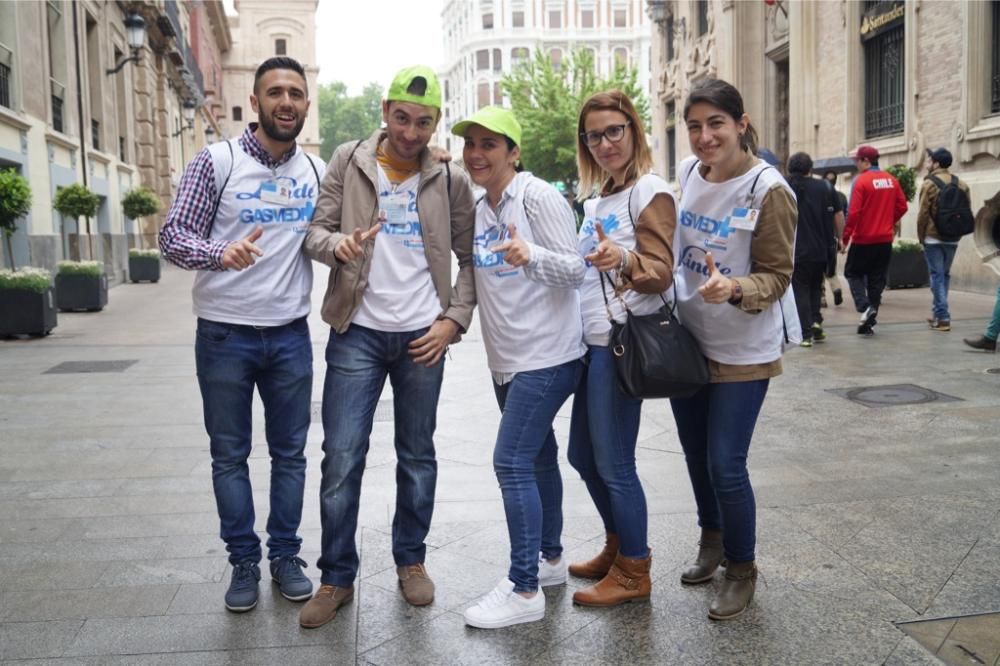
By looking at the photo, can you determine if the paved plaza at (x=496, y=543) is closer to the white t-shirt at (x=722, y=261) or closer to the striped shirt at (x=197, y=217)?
the white t-shirt at (x=722, y=261)

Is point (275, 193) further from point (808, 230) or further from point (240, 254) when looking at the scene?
point (808, 230)

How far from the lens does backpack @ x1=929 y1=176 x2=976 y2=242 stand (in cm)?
1066

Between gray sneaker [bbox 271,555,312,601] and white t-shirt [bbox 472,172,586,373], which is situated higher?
white t-shirt [bbox 472,172,586,373]

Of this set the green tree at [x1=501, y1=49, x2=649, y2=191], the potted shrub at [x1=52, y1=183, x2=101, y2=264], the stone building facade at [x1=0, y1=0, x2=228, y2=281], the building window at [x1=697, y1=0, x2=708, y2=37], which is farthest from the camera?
the green tree at [x1=501, y1=49, x2=649, y2=191]

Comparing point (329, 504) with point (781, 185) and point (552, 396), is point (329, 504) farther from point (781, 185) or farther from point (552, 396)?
point (781, 185)

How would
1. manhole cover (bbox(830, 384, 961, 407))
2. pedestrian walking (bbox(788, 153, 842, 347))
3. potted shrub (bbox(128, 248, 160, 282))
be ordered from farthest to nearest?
potted shrub (bbox(128, 248, 160, 282))
pedestrian walking (bbox(788, 153, 842, 347))
manhole cover (bbox(830, 384, 961, 407))

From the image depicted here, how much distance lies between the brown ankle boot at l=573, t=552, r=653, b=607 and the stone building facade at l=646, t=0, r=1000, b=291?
12.8 meters

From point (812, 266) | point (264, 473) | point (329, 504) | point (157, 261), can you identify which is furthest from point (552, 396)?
point (157, 261)

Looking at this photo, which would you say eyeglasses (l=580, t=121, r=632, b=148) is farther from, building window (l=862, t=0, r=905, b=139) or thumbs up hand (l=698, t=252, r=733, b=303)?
building window (l=862, t=0, r=905, b=139)

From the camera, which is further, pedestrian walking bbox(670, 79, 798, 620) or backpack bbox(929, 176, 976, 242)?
backpack bbox(929, 176, 976, 242)

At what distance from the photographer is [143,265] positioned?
931 inches

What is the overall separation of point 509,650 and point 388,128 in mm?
1956

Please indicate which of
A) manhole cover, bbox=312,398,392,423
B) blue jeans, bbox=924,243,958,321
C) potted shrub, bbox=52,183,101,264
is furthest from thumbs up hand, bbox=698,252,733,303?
potted shrub, bbox=52,183,101,264

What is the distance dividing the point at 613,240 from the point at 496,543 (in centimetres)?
164
